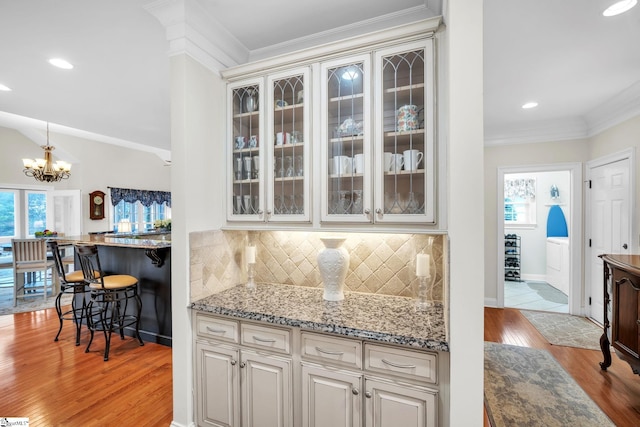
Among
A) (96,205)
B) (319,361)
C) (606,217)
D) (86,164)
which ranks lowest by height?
(319,361)

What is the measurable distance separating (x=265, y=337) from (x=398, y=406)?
2.56 ft

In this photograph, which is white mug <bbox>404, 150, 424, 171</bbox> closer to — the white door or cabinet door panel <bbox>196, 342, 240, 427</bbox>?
cabinet door panel <bbox>196, 342, 240, 427</bbox>

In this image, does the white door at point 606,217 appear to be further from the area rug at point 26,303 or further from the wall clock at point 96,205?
the wall clock at point 96,205

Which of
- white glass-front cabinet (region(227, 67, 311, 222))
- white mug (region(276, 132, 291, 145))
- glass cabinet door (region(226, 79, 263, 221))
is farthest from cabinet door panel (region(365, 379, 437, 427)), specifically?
white mug (region(276, 132, 291, 145))

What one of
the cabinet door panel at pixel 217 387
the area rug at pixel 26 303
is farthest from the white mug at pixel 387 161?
the area rug at pixel 26 303

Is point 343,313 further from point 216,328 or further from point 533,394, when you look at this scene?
point 533,394

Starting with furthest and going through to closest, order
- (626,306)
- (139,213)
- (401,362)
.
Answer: (139,213)
(626,306)
(401,362)

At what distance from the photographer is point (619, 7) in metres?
1.95

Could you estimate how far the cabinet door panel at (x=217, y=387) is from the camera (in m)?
1.82

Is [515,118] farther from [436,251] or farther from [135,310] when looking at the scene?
[135,310]

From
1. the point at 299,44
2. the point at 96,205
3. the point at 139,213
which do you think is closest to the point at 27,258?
the point at 96,205

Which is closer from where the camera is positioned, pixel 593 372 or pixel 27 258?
pixel 593 372

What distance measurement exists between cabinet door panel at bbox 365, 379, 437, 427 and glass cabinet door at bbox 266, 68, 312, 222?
1028mm

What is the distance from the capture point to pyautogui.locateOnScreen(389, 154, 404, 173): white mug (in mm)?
1715
